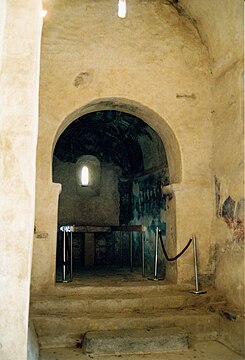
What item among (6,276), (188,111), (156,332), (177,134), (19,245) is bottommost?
(156,332)

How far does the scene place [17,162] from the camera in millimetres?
3252

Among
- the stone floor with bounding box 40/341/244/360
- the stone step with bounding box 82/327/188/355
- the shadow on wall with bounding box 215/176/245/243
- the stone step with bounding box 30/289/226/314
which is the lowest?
the stone floor with bounding box 40/341/244/360

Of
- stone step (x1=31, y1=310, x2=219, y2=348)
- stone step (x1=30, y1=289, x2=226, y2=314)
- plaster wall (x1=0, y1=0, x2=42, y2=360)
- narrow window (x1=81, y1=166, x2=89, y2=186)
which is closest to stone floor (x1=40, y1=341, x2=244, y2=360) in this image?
stone step (x1=31, y1=310, x2=219, y2=348)

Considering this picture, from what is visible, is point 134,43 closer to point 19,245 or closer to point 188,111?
point 188,111

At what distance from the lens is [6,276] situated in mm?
3131

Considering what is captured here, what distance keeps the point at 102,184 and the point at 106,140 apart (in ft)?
4.39

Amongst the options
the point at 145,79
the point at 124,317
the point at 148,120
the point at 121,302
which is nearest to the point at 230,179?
the point at 148,120

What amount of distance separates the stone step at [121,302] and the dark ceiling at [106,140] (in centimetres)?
450

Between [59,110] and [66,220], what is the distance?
5.49 metres

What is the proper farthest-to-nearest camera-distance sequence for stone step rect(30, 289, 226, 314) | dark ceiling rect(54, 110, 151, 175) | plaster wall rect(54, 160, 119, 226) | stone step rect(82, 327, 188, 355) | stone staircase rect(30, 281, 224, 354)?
plaster wall rect(54, 160, 119, 226) < dark ceiling rect(54, 110, 151, 175) < stone step rect(30, 289, 226, 314) < stone staircase rect(30, 281, 224, 354) < stone step rect(82, 327, 188, 355)

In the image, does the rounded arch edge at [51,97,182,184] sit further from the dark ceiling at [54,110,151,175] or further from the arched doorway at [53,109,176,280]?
the arched doorway at [53,109,176,280]

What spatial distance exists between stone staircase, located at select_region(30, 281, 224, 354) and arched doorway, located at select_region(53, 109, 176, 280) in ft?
12.4

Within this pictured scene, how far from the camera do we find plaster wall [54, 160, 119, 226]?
37.9 ft

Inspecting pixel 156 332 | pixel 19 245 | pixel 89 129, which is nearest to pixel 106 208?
pixel 89 129
